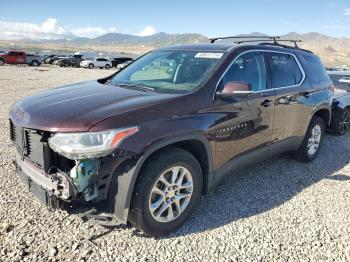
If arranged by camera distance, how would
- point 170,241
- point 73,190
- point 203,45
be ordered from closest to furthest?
1. point 73,190
2. point 170,241
3. point 203,45

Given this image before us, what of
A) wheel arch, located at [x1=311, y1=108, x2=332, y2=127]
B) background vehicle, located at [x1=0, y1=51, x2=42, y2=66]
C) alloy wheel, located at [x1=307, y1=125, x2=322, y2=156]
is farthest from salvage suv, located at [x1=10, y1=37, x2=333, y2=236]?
background vehicle, located at [x1=0, y1=51, x2=42, y2=66]

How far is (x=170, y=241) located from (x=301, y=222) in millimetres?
1507

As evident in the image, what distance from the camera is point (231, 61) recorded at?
12.4 feet

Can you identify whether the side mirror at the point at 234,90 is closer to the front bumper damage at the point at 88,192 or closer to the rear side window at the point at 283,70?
the rear side window at the point at 283,70

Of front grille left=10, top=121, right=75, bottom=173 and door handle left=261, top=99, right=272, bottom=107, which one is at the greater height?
door handle left=261, top=99, right=272, bottom=107

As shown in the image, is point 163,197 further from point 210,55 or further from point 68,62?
point 68,62

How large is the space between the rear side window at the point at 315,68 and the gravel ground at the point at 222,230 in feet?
5.61

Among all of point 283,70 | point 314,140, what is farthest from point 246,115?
point 314,140

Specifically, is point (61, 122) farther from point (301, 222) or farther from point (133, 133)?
point (301, 222)

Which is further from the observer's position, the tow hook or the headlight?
the tow hook

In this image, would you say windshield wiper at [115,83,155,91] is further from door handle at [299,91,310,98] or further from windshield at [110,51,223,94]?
door handle at [299,91,310,98]

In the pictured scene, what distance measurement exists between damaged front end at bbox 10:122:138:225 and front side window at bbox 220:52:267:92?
59.8 inches

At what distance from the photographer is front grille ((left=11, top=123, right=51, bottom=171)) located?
9.22 ft

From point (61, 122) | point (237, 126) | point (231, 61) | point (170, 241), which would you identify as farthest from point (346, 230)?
point (61, 122)
